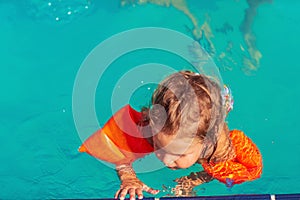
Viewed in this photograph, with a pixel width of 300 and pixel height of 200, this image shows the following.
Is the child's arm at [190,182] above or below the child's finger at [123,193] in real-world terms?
above

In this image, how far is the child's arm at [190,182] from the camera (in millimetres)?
3020

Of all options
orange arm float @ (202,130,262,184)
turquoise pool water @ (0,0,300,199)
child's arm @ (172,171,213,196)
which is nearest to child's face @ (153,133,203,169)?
orange arm float @ (202,130,262,184)

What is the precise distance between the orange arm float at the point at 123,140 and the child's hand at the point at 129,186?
0.08m

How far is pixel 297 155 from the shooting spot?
11.5ft

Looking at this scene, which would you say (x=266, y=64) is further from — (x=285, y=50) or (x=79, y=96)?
(x=79, y=96)

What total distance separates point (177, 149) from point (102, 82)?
1.72 m

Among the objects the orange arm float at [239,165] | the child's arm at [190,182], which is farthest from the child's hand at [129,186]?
the child's arm at [190,182]

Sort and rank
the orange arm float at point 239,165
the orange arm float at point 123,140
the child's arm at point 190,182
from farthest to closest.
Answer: the child's arm at point 190,182 < the orange arm float at point 239,165 < the orange arm float at point 123,140

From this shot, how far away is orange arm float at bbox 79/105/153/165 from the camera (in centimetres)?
266

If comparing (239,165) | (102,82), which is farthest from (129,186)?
(102,82)

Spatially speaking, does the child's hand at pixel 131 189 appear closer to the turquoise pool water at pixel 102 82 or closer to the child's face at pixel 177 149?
→ the child's face at pixel 177 149

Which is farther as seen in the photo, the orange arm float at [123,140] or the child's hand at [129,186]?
the orange arm float at [123,140]

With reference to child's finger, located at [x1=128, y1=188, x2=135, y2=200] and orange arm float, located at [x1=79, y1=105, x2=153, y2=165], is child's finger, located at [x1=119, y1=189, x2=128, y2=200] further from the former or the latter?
orange arm float, located at [x1=79, y1=105, x2=153, y2=165]

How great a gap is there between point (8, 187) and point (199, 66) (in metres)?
1.75
